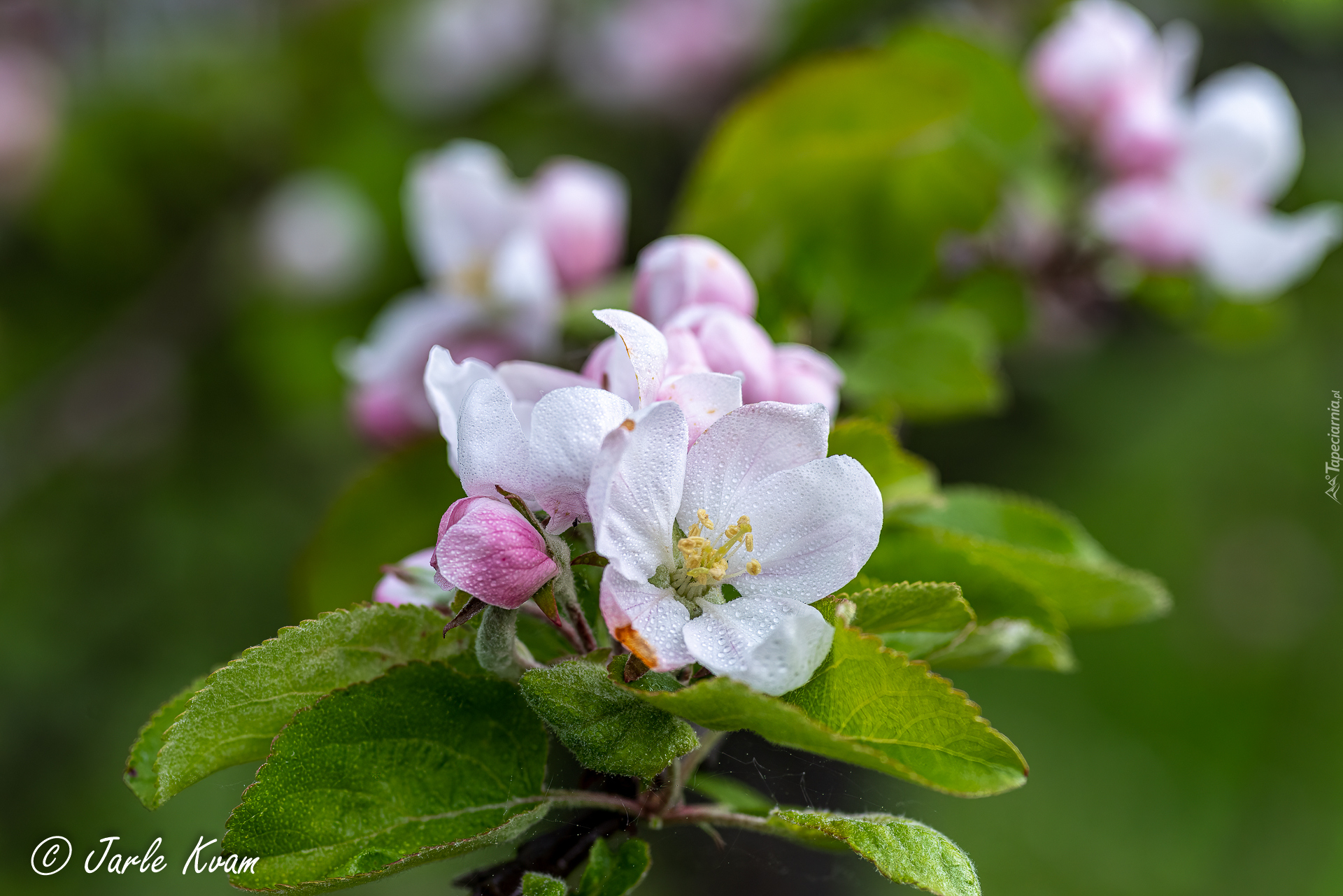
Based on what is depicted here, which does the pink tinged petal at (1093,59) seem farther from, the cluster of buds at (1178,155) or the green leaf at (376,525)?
the green leaf at (376,525)

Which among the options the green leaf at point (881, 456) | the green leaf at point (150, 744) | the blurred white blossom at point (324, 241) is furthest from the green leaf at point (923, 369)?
the blurred white blossom at point (324, 241)

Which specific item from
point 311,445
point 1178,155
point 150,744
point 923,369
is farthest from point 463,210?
point 311,445

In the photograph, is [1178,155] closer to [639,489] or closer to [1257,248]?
[1257,248]

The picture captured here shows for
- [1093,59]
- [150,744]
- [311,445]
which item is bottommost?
[311,445]

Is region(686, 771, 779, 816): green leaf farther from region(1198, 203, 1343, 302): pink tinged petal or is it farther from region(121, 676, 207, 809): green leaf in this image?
region(1198, 203, 1343, 302): pink tinged petal

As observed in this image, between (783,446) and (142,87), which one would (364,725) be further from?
(142,87)

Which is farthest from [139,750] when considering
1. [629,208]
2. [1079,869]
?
[1079,869]

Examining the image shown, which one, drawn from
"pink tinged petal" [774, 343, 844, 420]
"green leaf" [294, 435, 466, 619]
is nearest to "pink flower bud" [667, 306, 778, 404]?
"pink tinged petal" [774, 343, 844, 420]
